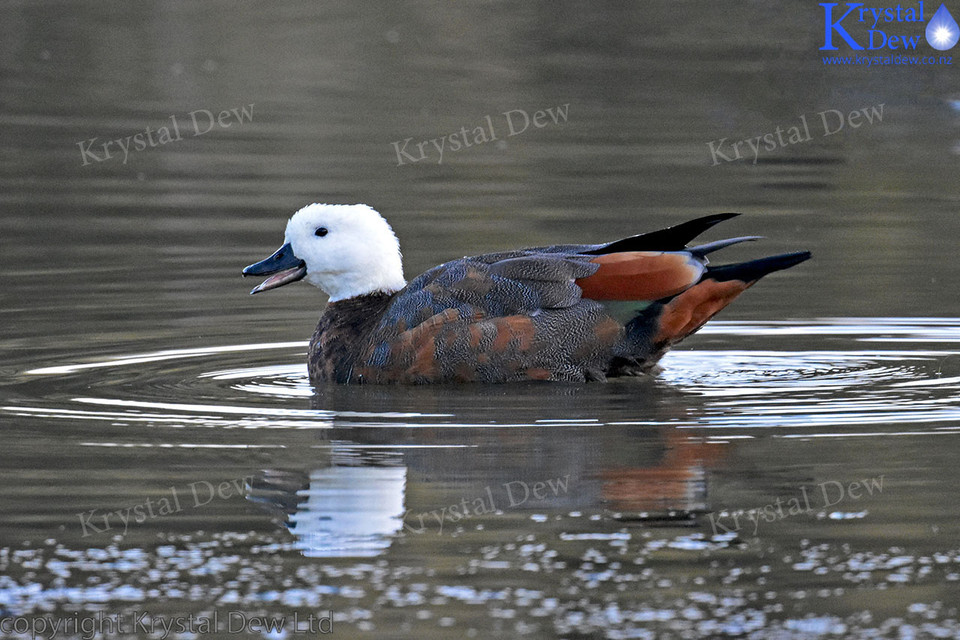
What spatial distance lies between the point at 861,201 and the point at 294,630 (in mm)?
12215

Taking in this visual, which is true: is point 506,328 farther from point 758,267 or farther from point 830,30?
point 830,30

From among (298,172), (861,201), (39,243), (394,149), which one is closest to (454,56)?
(394,149)

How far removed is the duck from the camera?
32.8ft

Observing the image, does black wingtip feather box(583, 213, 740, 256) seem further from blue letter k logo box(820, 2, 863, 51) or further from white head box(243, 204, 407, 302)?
blue letter k logo box(820, 2, 863, 51)
